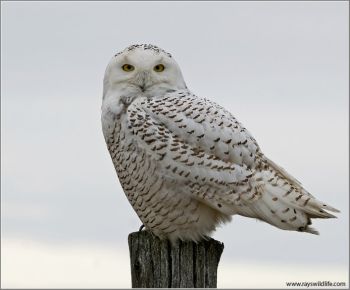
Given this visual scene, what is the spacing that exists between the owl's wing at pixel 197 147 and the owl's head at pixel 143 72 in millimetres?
218

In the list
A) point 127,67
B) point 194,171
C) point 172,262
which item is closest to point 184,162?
point 194,171

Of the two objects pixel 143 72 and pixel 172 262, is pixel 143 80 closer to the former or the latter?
pixel 143 72

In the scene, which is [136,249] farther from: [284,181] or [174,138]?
[284,181]

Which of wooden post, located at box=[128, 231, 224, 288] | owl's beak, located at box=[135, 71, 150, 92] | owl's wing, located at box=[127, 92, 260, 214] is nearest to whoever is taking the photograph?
wooden post, located at box=[128, 231, 224, 288]

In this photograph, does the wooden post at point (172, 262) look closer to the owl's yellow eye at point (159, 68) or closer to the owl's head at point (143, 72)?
the owl's head at point (143, 72)

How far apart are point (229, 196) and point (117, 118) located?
1163 mm

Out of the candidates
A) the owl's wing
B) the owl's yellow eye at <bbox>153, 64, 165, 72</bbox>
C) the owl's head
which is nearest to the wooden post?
the owl's wing

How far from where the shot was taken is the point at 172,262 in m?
6.24

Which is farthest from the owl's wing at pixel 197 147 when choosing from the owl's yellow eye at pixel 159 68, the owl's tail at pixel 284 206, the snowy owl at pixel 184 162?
the owl's yellow eye at pixel 159 68

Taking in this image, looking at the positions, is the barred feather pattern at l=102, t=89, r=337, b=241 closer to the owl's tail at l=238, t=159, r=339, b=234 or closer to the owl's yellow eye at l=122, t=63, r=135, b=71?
the owl's tail at l=238, t=159, r=339, b=234

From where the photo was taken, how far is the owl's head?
6672mm

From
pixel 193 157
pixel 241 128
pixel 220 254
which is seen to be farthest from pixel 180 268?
pixel 241 128

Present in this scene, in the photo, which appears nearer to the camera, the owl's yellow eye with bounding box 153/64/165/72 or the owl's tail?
A: the owl's tail

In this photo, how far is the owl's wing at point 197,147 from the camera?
20.9 ft
